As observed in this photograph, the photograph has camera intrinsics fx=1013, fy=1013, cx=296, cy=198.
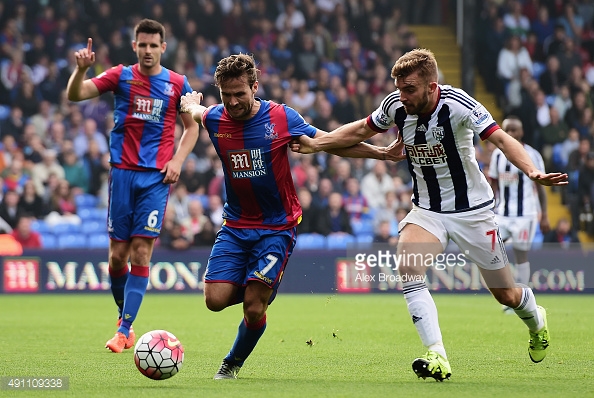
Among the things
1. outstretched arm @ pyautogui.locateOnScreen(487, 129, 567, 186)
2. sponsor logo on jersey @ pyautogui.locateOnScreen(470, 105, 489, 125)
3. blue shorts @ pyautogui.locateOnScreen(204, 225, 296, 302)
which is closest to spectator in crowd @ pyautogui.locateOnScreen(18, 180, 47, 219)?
blue shorts @ pyautogui.locateOnScreen(204, 225, 296, 302)

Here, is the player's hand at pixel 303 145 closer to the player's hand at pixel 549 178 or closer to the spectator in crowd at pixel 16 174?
the player's hand at pixel 549 178

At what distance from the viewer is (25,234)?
1600 cm

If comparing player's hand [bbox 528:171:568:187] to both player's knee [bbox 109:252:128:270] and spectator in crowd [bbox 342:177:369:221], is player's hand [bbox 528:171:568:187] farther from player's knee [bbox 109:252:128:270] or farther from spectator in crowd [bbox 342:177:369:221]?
spectator in crowd [bbox 342:177:369:221]

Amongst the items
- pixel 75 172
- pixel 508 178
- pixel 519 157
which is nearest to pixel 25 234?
pixel 75 172

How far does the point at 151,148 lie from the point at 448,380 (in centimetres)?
350

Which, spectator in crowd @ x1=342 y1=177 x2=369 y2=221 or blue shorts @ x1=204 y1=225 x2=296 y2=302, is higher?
blue shorts @ x1=204 y1=225 x2=296 y2=302

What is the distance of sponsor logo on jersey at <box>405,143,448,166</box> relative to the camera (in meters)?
6.64

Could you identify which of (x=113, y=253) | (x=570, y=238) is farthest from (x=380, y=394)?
(x=570, y=238)

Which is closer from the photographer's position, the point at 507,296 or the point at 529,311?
the point at 507,296

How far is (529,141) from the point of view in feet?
63.8

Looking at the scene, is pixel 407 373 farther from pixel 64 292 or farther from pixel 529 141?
pixel 529 141

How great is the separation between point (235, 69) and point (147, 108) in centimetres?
239

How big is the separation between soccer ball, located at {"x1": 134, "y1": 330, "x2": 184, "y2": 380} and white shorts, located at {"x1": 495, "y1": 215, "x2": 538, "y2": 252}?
709 centimetres

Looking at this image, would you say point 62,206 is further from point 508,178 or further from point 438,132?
point 438,132
